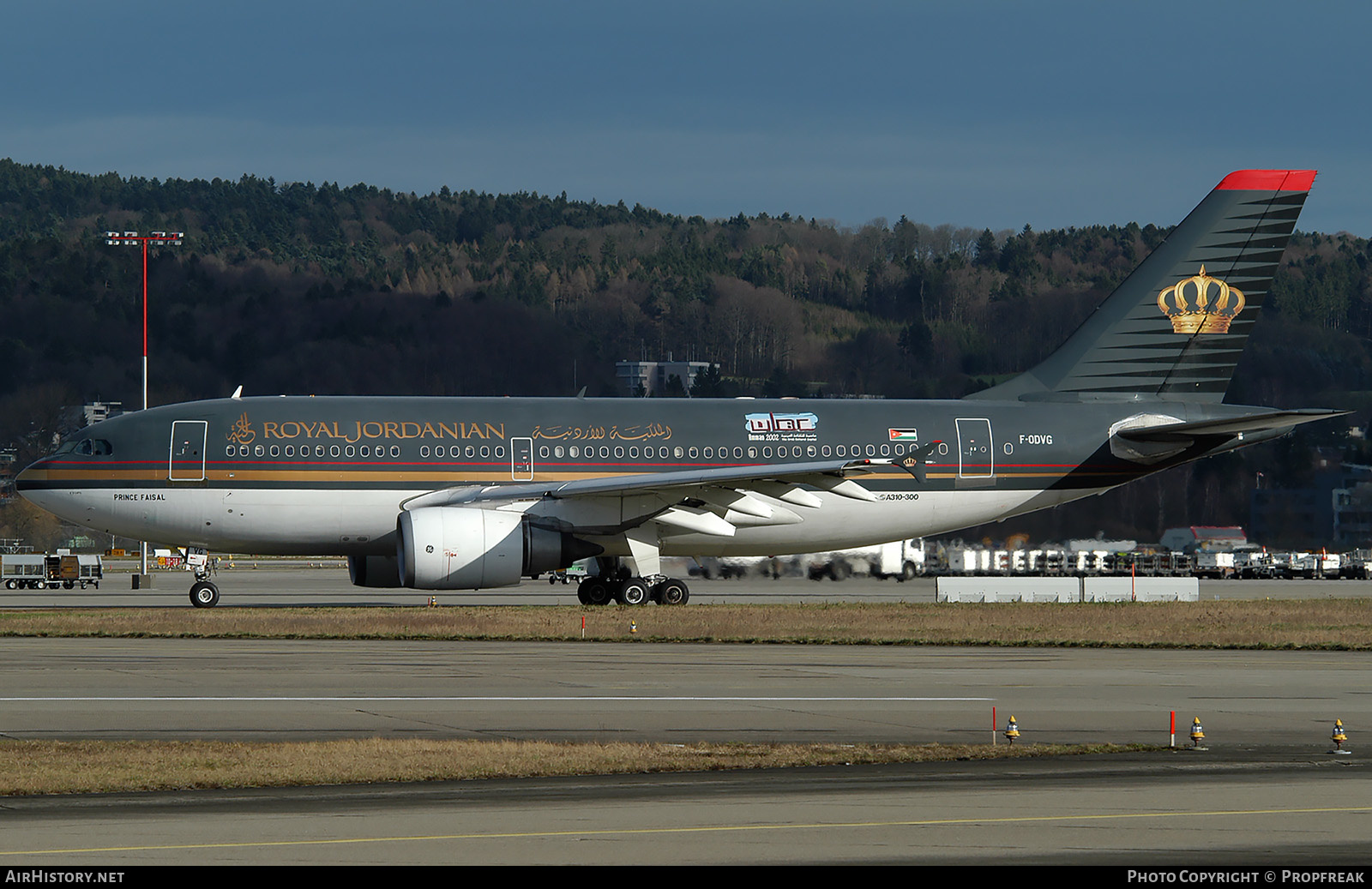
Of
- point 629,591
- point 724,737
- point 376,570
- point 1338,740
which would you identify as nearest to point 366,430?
point 376,570

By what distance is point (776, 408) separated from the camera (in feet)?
125

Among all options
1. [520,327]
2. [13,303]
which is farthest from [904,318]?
[13,303]

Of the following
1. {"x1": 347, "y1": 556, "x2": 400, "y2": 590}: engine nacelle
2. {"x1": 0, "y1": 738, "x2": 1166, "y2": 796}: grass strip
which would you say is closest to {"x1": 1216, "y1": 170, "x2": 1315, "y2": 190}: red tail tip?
{"x1": 347, "y1": 556, "x2": 400, "y2": 590}: engine nacelle

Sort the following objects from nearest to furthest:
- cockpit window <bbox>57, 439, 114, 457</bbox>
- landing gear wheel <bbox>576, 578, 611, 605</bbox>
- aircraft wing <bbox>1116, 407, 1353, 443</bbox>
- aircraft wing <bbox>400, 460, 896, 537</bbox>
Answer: aircraft wing <bbox>400, 460, 896, 537</bbox> → cockpit window <bbox>57, 439, 114, 457</bbox> → aircraft wing <bbox>1116, 407, 1353, 443</bbox> → landing gear wheel <bbox>576, 578, 611, 605</bbox>

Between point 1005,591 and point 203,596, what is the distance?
71.6 ft

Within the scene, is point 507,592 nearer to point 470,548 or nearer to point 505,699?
point 470,548

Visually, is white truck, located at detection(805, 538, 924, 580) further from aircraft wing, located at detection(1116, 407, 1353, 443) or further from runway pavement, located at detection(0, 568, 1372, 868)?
runway pavement, located at detection(0, 568, 1372, 868)

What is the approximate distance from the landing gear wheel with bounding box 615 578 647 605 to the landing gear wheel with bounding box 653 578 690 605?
374 mm

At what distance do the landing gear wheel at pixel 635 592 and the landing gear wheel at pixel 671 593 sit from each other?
374 millimetres

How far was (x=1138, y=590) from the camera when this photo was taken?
144 feet

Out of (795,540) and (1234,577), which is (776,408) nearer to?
(795,540)

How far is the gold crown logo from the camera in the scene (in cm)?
3944

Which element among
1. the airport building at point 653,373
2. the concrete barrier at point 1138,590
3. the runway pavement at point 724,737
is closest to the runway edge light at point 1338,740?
the runway pavement at point 724,737
